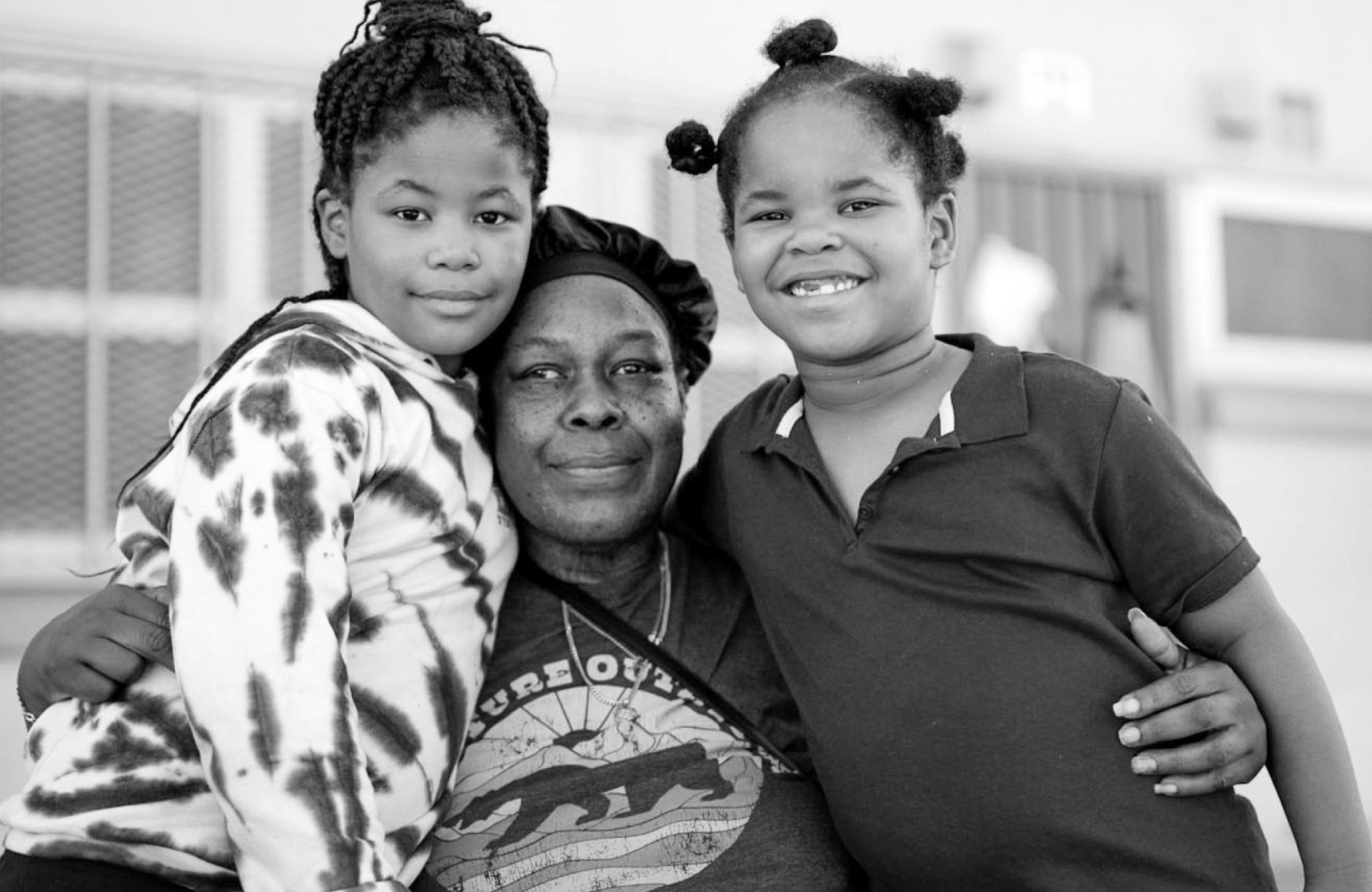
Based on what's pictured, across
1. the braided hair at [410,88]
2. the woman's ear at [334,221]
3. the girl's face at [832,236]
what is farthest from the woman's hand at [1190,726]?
the woman's ear at [334,221]

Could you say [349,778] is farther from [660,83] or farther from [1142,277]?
[1142,277]

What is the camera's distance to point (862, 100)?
2156 millimetres

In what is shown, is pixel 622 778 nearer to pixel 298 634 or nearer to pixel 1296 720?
pixel 298 634

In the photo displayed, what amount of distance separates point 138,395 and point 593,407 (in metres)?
2.80

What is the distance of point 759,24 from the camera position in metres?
5.72

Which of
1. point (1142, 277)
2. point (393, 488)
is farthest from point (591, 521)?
point (1142, 277)

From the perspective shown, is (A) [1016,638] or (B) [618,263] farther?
(B) [618,263]

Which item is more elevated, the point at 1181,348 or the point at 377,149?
the point at 377,149

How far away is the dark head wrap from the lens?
2.47 m

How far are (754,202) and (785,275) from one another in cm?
13

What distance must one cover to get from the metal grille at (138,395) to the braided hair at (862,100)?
112 inches

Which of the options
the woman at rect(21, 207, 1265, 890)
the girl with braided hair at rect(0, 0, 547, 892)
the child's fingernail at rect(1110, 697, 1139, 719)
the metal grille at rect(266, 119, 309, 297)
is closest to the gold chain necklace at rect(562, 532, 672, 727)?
the woman at rect(21, 207, 1265, 890)

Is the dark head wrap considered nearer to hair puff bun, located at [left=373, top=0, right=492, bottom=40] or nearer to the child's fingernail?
hair puff bun, located at [left=373, top=0, right=492, bottom=40]

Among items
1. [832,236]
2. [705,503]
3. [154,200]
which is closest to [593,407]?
[705,503]
